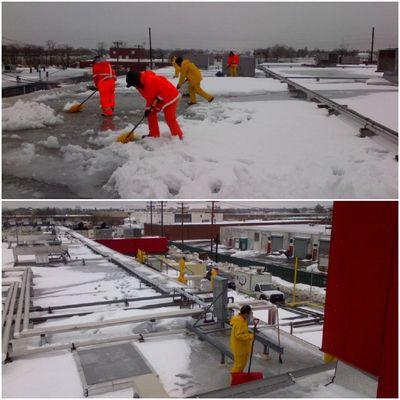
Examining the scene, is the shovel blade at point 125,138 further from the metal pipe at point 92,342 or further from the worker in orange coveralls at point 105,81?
the metal pipe at point 92,342

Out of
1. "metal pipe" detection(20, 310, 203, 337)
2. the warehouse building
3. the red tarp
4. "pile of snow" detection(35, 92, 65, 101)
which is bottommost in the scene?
the warehouse building

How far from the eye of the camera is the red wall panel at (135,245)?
19441 millimetres

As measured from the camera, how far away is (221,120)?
4.66 m

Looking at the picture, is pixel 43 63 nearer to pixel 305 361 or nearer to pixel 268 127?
pixel 268 127

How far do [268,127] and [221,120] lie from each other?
2.07 ft

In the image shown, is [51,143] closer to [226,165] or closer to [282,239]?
[226,165]

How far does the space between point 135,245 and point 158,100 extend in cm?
1617

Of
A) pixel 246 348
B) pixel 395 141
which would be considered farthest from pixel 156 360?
pixel 395 141

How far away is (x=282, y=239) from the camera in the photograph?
27.5 metres

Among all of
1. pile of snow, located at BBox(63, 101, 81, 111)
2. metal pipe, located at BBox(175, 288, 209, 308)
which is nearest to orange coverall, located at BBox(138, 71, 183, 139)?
pile of snow, located at BBox(63, 101, 81, 111)

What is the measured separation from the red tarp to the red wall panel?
54.0 feet

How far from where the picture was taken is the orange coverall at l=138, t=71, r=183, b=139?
4086 mm

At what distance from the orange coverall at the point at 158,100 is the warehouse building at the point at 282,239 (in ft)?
52.8

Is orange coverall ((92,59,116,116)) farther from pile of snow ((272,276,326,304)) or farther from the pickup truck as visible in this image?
pile of snow ((272,276,326,304))
